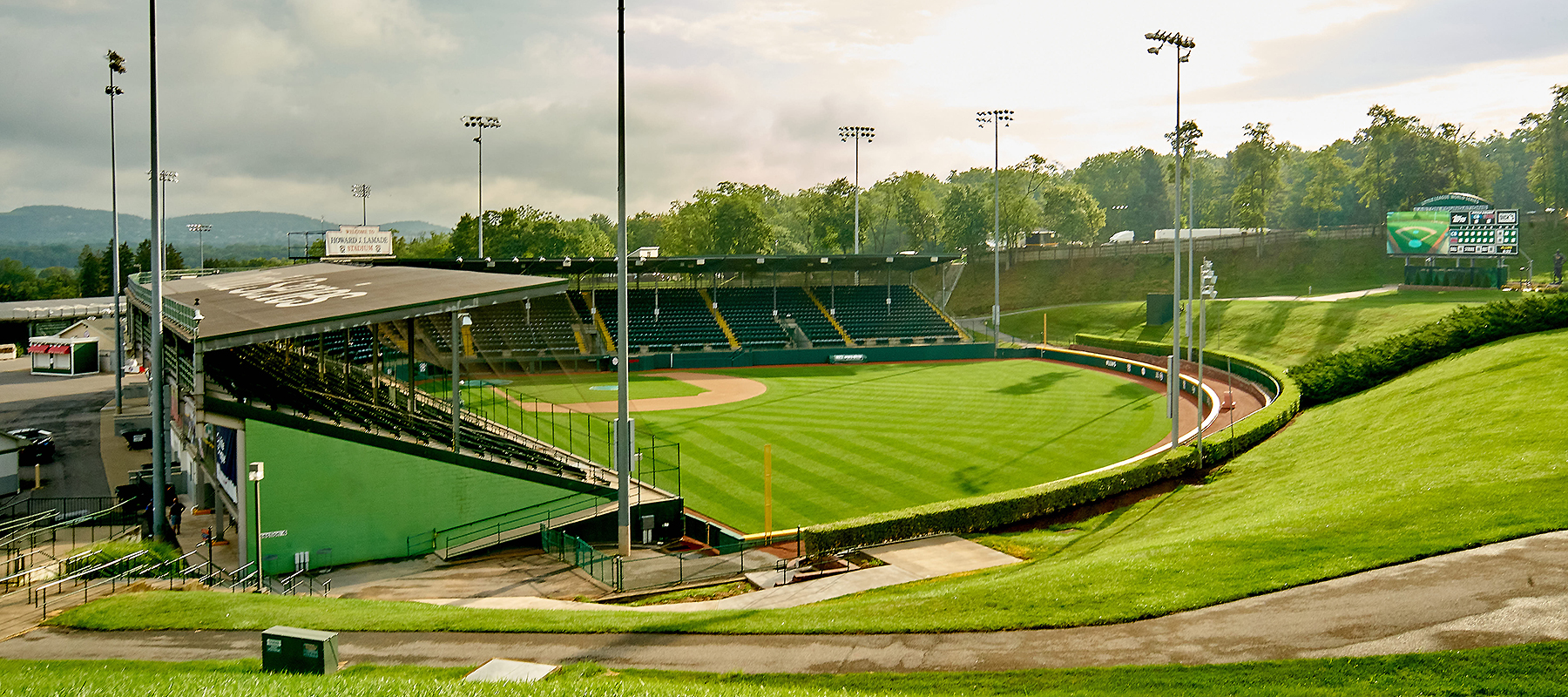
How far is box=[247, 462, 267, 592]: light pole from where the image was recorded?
1902cm

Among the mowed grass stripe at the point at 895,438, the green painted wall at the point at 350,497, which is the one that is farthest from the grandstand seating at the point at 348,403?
the mowed grass stripe at the point at 895,438

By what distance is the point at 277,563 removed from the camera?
793 inches

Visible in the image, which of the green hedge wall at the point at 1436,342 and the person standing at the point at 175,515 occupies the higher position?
the green hedge wall at the point at 1436,342

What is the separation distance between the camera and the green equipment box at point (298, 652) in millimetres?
10906

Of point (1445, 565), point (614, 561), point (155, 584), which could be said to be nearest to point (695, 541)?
Result: point (614, 561)

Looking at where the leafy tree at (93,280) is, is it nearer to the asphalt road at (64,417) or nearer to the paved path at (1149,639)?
the asphalt road at (64,417)

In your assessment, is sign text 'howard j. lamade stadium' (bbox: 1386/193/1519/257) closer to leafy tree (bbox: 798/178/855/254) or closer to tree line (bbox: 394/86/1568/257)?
tree line (bbox: 394/86/1568/257)

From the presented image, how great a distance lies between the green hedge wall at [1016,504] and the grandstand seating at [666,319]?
41171 millimetres

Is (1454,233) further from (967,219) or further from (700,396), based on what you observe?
(967,219)

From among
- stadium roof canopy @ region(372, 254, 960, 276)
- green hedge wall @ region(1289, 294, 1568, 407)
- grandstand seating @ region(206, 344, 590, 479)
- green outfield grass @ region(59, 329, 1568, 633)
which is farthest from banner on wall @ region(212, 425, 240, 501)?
green hedge wall @ region(1289, 294, 1568, 407)

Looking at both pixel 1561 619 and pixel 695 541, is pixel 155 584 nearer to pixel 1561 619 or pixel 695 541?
pixel 695 541

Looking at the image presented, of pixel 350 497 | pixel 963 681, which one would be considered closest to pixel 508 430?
pixel 350 497

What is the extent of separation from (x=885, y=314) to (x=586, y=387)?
2940cm

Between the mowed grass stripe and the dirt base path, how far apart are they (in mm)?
1309
